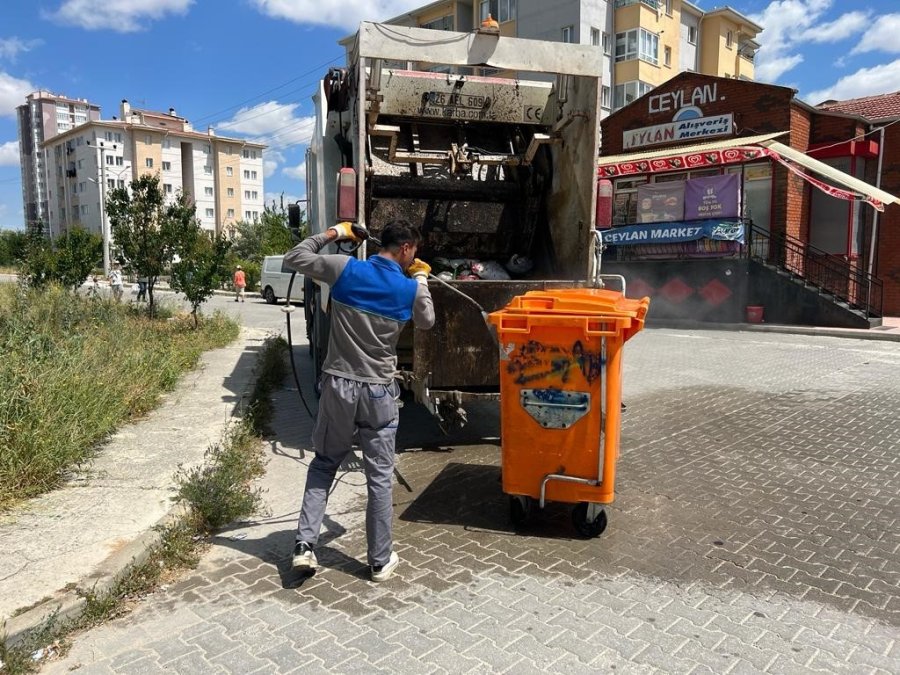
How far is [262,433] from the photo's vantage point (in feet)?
20.7

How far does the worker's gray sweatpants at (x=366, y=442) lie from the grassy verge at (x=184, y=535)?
2.47ft

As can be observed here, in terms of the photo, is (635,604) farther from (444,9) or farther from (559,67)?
(444,9)

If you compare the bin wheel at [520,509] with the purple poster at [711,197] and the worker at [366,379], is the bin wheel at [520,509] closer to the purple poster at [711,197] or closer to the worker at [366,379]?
the worker at [366,379]

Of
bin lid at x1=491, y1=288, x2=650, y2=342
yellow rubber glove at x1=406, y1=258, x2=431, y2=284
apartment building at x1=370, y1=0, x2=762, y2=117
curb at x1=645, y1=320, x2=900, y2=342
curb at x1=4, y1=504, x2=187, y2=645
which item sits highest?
apartment building at x1=370, y1=0, x2=762, y2=117

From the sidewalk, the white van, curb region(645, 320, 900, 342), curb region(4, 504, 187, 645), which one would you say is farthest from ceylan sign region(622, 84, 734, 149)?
curb region(4, 504, 187, 645)

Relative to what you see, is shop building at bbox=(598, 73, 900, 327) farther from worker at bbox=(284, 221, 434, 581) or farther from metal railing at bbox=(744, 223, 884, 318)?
worker at bbox=(284, 221, 434, 581)

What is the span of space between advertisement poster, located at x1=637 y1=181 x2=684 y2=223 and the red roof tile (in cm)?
485

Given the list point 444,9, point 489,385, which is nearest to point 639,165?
point 489,385

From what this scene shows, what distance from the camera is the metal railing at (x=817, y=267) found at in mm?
16516

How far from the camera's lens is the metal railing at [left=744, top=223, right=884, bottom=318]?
54.2 feet

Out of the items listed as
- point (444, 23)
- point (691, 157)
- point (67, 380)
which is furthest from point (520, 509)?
point (444, 23)

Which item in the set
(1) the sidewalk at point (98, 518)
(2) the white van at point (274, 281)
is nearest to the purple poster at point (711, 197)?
(2) the white van at point (274, 281)

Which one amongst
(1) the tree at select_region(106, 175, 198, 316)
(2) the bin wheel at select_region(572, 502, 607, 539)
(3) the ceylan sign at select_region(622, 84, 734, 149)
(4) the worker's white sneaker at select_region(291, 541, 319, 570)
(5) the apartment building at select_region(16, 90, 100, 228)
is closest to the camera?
(4) the worker's white sneaker at select_region(291, 541, 319, 570)

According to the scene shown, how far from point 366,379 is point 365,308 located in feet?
1.21
